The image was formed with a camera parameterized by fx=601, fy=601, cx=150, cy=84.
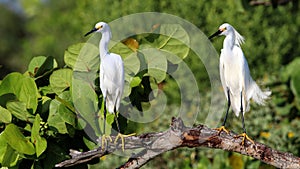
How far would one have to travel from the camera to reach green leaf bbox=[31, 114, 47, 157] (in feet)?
9.48

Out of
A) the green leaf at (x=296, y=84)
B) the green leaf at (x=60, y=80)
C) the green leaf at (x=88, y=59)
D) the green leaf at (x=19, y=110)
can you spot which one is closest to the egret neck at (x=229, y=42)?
the green leaf at (x=88, y=59)

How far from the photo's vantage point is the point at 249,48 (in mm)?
8156

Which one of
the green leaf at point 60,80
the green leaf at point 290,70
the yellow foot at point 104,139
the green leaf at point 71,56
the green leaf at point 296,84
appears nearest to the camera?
the yellow foot at point 104,139

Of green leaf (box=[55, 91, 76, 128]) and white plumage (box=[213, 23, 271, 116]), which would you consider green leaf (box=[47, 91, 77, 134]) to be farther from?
white plumage (box=[213, 23, 271, 116])

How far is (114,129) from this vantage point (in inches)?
116

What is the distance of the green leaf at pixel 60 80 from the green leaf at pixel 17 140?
11.8 inches

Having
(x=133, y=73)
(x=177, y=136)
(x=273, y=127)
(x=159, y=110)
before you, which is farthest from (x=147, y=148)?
(x=273, y=127)

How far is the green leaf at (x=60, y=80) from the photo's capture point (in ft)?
9.96

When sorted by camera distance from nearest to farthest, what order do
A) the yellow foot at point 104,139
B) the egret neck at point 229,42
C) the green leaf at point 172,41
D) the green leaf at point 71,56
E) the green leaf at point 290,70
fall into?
the egret neck at point 229,42, the yellow foot at point 104,139, the green leaf at point 172,41, the green leaf at point 71,56, the green leaf at point 290,70

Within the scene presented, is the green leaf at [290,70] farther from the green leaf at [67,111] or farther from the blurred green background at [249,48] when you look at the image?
the green leaf at [67,111]

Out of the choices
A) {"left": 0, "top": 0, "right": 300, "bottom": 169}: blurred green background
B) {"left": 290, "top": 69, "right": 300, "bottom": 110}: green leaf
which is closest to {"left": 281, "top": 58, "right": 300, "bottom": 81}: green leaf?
{"left": 0, "top": 0, "right": 300, "bottom": 169}: blurred green background

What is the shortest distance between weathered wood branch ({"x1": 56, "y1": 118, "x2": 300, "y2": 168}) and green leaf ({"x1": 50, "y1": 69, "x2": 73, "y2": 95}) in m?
0.42

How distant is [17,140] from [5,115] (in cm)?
16

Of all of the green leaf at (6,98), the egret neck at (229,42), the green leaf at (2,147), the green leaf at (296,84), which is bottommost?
the green leaf at (296,84)
